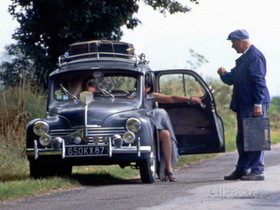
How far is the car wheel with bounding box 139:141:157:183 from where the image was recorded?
12.0m

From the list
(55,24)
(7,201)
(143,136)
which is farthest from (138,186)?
(55,24)

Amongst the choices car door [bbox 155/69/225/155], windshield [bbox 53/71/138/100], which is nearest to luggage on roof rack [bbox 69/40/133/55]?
car door [bbox 155/69/225/155]

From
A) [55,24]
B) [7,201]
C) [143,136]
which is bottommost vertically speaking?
[7,201]

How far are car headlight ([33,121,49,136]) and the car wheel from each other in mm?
1470

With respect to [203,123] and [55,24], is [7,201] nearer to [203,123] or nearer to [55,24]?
[203,123]

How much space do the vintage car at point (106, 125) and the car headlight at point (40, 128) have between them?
0.01 m

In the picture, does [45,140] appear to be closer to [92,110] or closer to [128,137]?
[92,110]

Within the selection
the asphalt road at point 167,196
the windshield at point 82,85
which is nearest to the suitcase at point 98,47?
the windshield at point 82,85

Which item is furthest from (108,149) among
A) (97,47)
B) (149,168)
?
(97,47)

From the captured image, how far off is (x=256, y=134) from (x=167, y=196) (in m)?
2.84

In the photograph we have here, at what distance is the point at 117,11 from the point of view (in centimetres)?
2288

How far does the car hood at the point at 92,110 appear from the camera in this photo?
12031 millimetres

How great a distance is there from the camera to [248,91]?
12367mm

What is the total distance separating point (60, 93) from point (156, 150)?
188 cm
